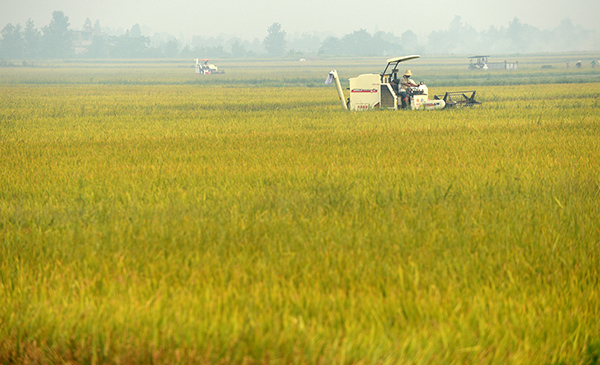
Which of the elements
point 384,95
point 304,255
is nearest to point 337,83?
point 384,95

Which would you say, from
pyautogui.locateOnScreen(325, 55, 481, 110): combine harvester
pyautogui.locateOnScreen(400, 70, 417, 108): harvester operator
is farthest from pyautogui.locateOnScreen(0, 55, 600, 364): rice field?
pyautogui.locateOnScreen(400, 70, 417, 108): harvester operator

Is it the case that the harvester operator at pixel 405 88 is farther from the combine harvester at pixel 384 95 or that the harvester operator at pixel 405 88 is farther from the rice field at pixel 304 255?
the rice field at pixel 304 255

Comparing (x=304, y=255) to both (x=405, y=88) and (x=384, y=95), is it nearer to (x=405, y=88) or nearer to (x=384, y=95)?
(x=384, y=95)

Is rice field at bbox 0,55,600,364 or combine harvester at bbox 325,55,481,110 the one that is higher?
combine harvester at bbox 325,55,481,110

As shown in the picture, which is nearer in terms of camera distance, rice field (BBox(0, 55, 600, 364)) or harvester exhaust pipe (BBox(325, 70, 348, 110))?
rice field (BBox(0, 55, 600, 364))

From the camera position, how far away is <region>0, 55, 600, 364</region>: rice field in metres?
4.11

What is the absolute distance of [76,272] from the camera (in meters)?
5.68

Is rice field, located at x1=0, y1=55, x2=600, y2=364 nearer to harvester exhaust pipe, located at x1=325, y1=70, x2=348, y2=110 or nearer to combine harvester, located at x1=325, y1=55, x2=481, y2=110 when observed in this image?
combine harvester, located at x1=325, y1=55, x2=481, y2=110

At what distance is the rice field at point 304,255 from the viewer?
4.11m

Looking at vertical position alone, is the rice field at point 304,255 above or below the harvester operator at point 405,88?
below

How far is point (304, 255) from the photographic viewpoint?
592cm

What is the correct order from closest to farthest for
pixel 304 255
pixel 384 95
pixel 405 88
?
pixel 304 255, pixel 384 95, pixel 405 88

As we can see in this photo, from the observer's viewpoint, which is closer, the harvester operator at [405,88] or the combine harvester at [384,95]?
the combine harvester at [384,95]

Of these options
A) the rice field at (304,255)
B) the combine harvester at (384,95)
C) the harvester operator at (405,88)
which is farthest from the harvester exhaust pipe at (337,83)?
the rice field at (304,255)
